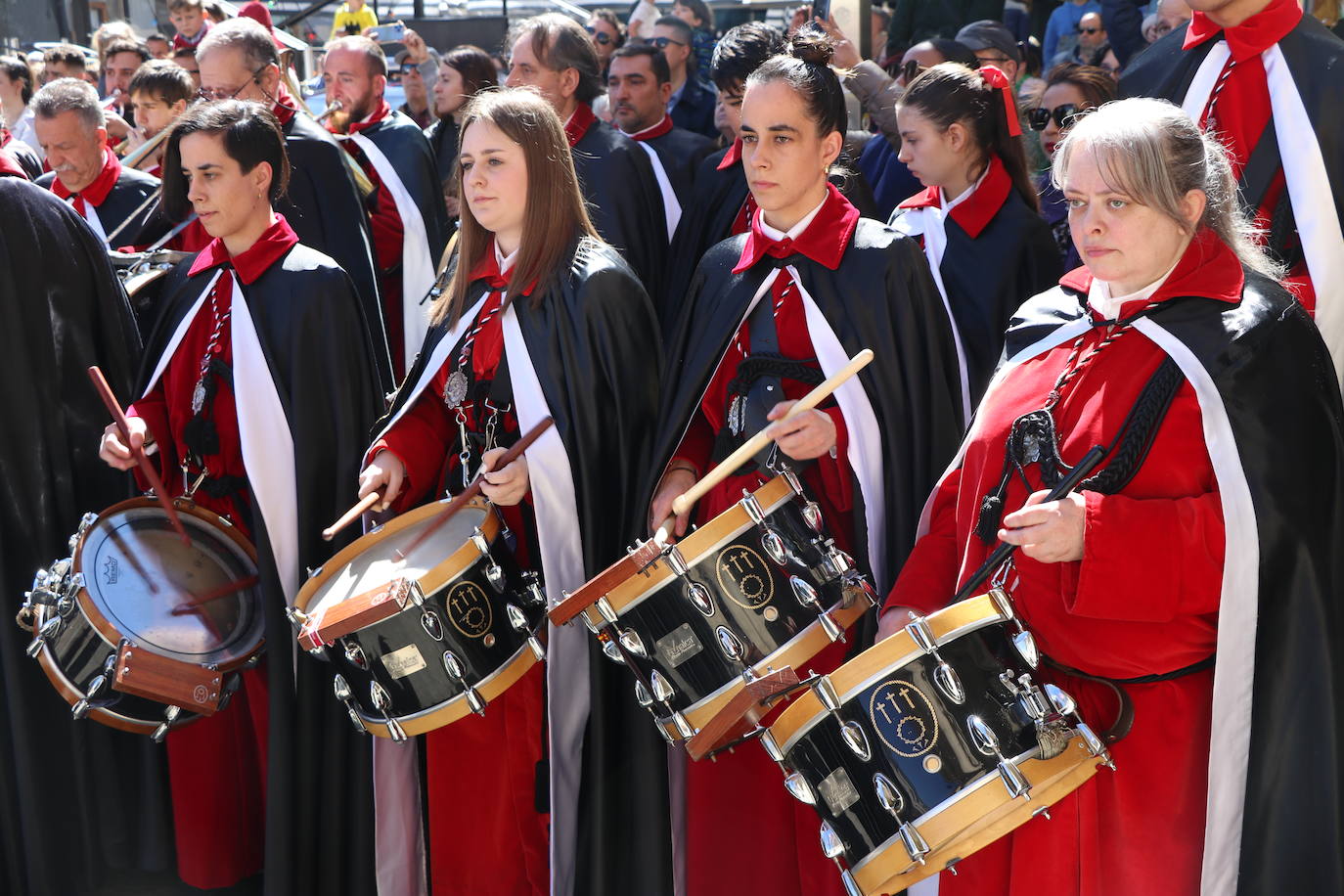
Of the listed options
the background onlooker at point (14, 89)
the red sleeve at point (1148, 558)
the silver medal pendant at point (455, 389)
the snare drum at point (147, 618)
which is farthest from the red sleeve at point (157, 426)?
the background onlooker at point (14, 89)

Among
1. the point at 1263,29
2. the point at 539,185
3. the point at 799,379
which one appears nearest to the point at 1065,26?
the point at 1263,29

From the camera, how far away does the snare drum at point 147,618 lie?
11.7 ft

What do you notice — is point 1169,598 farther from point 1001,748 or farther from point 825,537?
point 825,537

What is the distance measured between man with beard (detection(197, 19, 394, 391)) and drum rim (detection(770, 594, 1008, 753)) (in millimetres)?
4120

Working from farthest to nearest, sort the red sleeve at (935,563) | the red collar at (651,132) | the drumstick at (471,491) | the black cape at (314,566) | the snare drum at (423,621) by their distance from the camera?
the red collar at (651,132) → the black cape at (314,566) → the drumstick at (471,491) → the snare drum at (423,621) → the red sleeve at (935,563)

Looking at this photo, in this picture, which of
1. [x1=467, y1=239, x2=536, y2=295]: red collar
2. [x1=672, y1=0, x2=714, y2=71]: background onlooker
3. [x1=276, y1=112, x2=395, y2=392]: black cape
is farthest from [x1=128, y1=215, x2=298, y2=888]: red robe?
[x1=672, y1=0, x2=714, y2=71]: background onlooker

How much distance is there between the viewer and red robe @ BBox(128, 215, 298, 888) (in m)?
4.18

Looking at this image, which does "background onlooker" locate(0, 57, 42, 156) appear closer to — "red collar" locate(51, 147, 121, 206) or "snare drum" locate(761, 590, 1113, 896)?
"red collar" locate(51, 147, 121, 206)

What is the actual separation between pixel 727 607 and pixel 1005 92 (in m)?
2.61

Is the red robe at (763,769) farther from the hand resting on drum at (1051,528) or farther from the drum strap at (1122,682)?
the hand resting on drum at (1051,528)

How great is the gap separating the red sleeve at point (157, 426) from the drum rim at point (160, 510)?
0.24m

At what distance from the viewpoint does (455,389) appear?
3.88 metres

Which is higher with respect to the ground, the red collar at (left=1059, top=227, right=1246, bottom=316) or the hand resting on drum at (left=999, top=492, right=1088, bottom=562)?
the red collar at (left=1059, top=227, right=1246, bottom=316)

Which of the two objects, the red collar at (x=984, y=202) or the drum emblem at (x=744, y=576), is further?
the red collar at (x=984, y=202)
